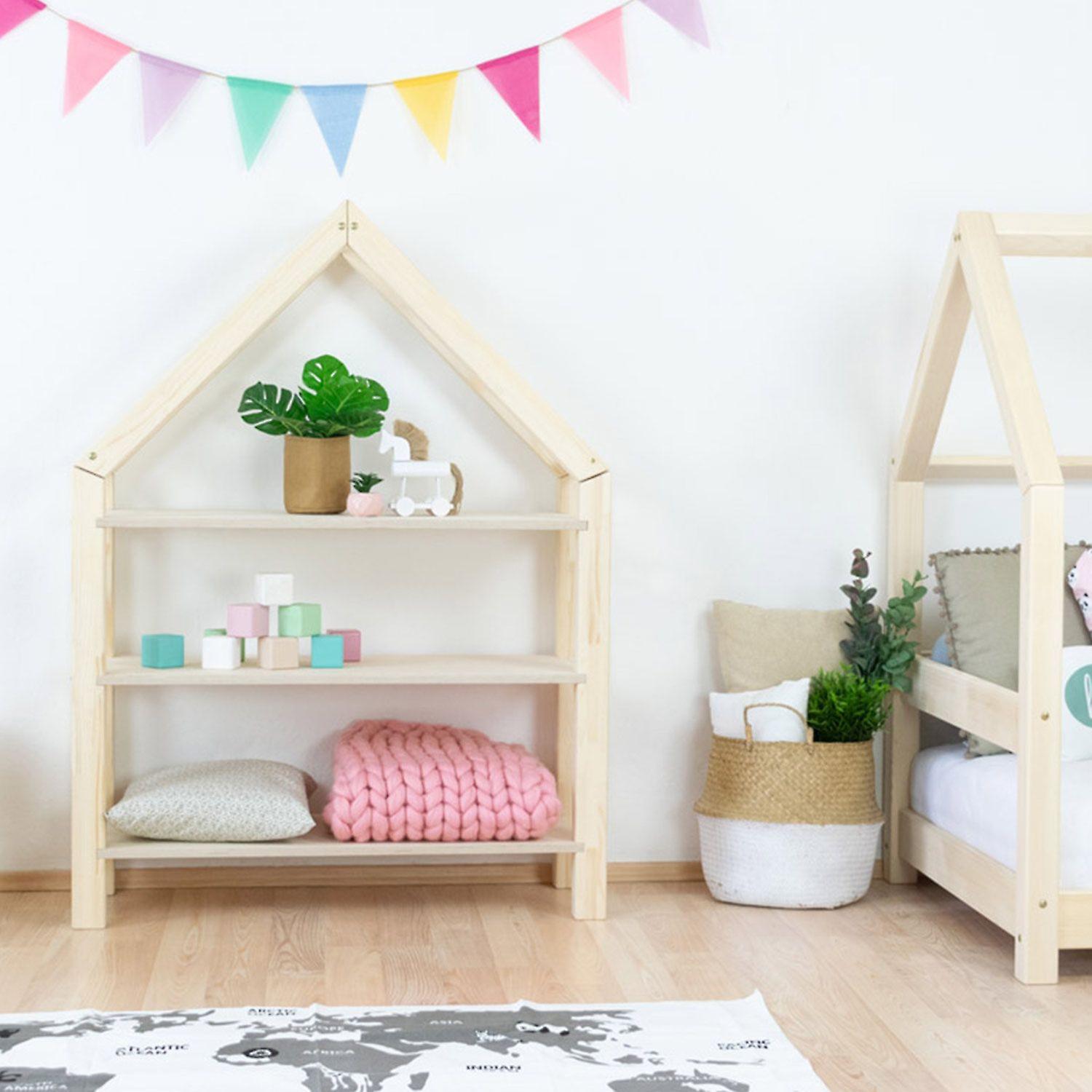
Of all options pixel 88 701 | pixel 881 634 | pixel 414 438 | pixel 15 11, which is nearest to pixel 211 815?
pixel 88 701

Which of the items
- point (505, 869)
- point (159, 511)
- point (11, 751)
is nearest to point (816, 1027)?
point (505, 869)

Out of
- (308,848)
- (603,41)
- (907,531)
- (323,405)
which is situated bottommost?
(308,848)

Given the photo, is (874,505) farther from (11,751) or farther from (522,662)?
(11,751)

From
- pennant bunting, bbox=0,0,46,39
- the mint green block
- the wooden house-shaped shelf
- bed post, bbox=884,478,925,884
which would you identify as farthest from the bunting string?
bed post, bbox=884,478,925,884

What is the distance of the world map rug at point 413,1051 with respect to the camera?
1.79m

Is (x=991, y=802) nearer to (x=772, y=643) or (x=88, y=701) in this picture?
(x=772, y=643)

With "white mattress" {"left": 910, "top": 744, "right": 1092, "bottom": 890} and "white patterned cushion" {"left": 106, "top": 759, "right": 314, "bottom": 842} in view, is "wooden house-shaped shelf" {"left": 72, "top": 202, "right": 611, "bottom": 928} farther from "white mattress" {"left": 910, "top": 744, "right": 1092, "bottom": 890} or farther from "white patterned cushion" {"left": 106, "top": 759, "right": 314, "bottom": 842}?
"white mattress" {"left": 910, "top": 744, "right": 1092, "bottom": 890}

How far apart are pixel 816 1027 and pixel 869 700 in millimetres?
761

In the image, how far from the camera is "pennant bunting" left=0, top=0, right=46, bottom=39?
2.68 metres

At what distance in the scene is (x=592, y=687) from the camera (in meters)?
2.54

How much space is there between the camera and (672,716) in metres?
2.89

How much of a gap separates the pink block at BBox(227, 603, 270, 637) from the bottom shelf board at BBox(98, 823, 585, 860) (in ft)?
1.15

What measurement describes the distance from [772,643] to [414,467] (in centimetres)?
76

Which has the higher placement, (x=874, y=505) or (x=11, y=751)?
(x=874, y=505)
